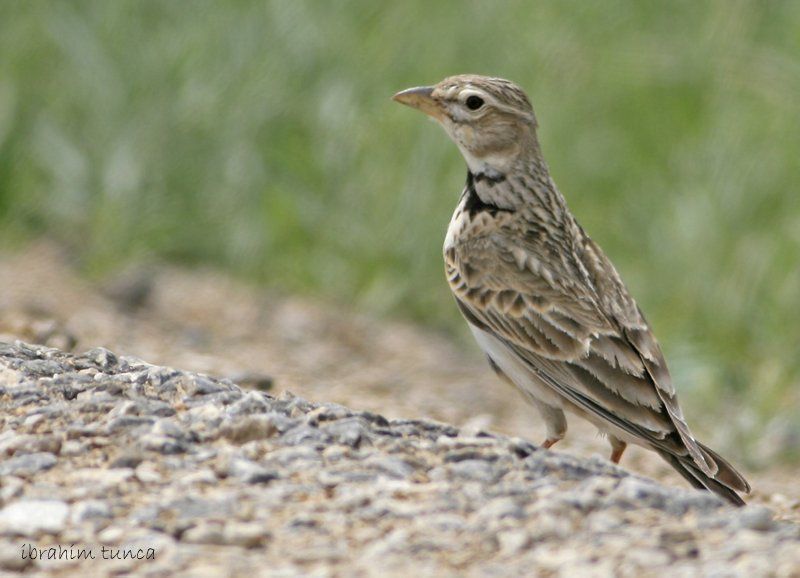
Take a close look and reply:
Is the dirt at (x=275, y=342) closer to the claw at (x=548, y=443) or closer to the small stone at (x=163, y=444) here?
the claw at (x=548, y=443)

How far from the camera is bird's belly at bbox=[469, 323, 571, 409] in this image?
5.68 meters

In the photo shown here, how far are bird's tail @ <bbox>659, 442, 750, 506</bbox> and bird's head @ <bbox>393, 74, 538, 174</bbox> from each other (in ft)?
5.41

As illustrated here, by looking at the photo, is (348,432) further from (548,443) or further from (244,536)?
(548,443)

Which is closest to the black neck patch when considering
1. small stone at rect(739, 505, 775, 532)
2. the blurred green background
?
the blurred green background

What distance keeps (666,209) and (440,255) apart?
1488mm

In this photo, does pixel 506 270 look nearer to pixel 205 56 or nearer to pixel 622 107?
pixel 205 56

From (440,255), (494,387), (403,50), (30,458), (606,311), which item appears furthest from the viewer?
(403,50)

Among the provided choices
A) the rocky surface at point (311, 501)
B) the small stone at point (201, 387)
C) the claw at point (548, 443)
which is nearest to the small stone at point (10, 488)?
the rocky surface at point (311, 501)

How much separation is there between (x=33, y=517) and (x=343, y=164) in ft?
18.4

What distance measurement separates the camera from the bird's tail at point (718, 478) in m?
5.16

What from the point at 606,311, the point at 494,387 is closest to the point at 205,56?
the point at 494,387

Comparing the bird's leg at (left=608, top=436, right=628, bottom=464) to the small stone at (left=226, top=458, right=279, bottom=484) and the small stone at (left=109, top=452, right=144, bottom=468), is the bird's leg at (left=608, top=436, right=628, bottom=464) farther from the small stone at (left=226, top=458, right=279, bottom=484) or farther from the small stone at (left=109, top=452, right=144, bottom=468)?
the small stone at (left=109, top=452, right=144, bottom=468)

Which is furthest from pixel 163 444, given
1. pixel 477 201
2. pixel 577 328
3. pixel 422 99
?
pixel 422 99

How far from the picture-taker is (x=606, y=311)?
18.9 feet
